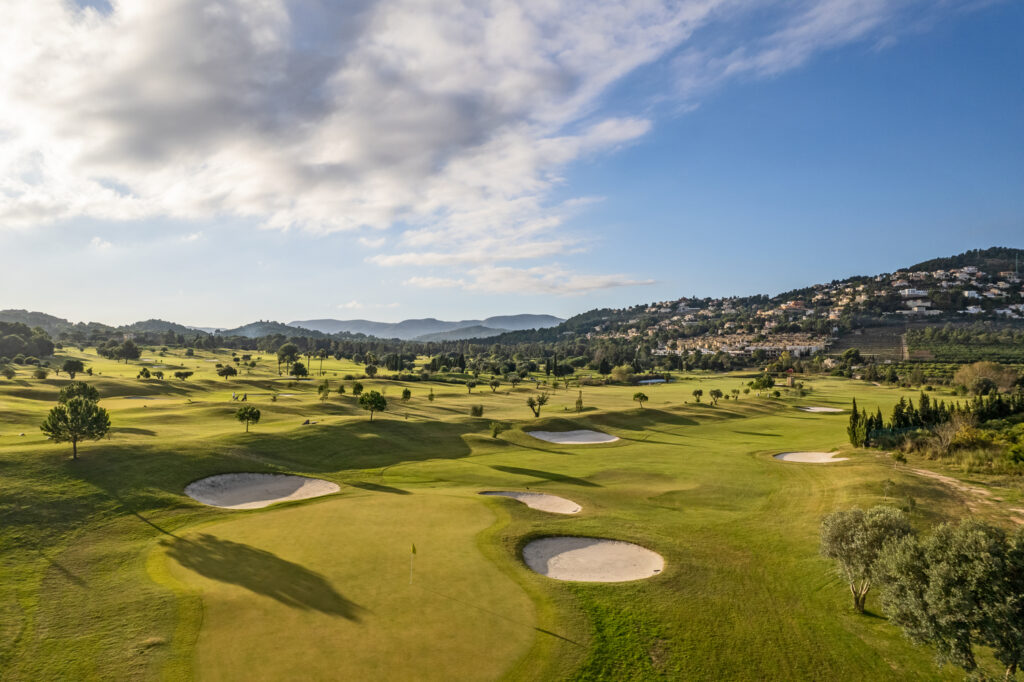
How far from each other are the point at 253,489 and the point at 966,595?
45.7 meters

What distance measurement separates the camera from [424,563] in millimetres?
25250

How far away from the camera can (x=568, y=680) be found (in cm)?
1734

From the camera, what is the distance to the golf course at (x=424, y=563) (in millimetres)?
18188

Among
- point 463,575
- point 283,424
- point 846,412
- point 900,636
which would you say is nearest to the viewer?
point 900,636


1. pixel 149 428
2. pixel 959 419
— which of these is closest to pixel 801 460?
pixel 959 419

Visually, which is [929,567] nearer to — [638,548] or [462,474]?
[638,548]

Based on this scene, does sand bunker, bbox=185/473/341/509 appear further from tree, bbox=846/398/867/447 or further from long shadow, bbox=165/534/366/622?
tree, bbox=846/398/867/447

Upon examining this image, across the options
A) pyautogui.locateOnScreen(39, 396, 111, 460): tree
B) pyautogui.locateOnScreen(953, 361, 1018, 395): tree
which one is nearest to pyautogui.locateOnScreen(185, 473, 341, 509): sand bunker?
pyautogui.locateOnScreen(39, 396, 111, 460): tree

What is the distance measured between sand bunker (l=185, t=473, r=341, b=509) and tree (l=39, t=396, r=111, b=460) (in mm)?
9042

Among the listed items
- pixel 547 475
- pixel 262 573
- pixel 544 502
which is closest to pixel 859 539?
pixel 544 502

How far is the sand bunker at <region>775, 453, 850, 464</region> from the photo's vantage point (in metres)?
55.8

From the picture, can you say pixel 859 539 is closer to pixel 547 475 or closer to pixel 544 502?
pixel 544 502

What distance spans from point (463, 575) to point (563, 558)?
6947 millimetres

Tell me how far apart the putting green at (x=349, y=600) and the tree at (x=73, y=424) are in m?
17.2
